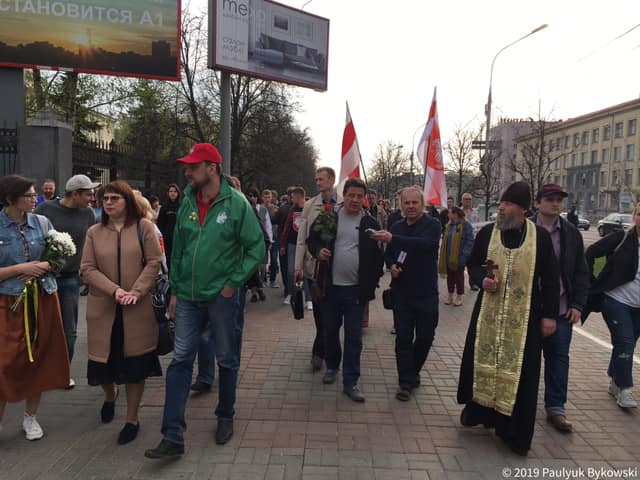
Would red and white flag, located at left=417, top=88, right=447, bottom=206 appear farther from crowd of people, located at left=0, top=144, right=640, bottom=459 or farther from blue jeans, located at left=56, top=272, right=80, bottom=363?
blue jeans, located at left=56, top=272, right=80, bottom=363

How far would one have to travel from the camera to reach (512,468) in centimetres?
329

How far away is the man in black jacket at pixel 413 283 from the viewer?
450cm

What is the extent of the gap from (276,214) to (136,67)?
7.78 m

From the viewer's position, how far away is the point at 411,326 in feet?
15.1

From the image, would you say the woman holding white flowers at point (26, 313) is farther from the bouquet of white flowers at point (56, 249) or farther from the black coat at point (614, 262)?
the black coat at point (614, 262)

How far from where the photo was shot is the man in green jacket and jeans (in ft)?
11.1

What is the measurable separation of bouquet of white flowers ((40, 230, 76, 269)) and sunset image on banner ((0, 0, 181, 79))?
450 inches

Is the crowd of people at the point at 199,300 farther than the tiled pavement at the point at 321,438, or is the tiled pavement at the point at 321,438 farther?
the crowd of people at the point at 199,300

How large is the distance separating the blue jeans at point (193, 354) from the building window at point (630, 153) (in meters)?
75.9

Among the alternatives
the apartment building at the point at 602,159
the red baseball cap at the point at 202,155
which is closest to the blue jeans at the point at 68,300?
the red baseball cap at the point at 202,155

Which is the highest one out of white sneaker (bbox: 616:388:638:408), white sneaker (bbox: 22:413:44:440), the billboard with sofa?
the billboard with sofa

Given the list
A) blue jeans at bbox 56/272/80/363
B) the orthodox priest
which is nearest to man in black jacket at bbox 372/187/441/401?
the orthodox priest

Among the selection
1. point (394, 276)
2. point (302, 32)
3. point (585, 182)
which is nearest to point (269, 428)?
point (394, 276)

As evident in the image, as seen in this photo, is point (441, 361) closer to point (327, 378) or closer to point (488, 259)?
point (327, 378)
